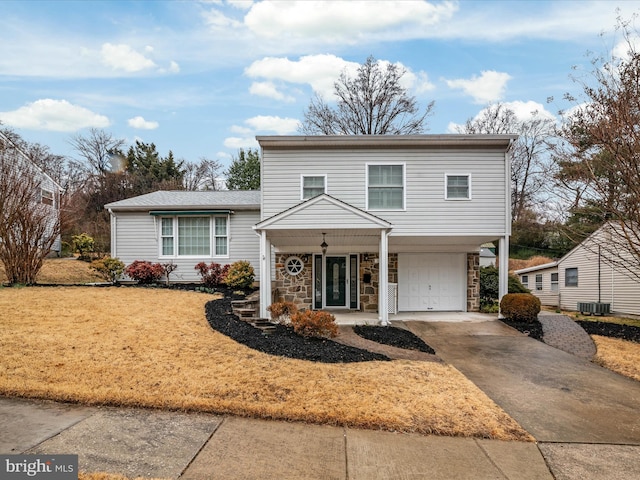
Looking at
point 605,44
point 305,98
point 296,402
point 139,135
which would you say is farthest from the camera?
point 139,135

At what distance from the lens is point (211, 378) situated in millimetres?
5848

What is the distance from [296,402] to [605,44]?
12209mm

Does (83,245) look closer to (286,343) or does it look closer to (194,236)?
(194,236)

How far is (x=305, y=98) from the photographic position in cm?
2644

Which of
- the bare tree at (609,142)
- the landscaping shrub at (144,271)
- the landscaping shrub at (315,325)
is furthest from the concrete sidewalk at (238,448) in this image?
the landscaping shrub at (144,271)

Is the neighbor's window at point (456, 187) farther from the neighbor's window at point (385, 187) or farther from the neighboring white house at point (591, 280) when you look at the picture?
the neighboring white house at point (591, 280)

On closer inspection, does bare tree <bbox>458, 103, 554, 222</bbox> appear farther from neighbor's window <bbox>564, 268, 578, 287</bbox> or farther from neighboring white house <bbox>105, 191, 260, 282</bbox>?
neighboring white house <bbox>105, 191, 260, 282</bbox>

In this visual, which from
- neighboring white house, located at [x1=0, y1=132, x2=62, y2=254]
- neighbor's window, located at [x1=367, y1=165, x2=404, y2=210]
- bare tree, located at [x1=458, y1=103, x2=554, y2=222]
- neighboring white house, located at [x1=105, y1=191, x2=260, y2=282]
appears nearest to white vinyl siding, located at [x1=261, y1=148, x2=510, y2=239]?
neighbor's window, located at [x1=367, y1=165, x2=404, y2=210]

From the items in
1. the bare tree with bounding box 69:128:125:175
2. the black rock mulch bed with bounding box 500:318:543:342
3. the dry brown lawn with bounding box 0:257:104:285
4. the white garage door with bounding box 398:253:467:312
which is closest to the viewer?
the black rock mulch bed with bounding box 500:318:543:342

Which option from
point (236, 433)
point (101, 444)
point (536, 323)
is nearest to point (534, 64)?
point (536, 323)

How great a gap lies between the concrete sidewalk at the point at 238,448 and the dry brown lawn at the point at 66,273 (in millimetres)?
11520

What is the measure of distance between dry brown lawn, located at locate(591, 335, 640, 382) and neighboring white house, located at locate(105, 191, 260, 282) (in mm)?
10895

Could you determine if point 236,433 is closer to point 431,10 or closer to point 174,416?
point 174,416

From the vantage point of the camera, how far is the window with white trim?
1484 centimetres
